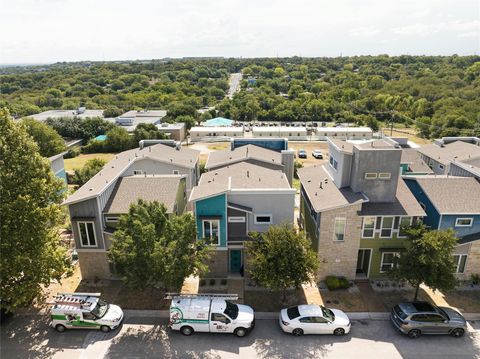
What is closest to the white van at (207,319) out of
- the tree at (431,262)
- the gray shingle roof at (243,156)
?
the tree at (431,262)

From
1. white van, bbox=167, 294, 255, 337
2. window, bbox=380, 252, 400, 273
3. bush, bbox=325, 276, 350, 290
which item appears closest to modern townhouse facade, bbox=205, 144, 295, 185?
bush, bbox=325, 276, 350, 290

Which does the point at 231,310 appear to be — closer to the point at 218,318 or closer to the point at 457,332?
the point at 218,318

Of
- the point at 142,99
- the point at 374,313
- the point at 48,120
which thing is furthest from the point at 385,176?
the point at 142,99

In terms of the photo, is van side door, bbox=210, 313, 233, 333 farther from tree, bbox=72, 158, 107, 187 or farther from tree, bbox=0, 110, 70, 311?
tree, bbox=72, 158, 107, 187

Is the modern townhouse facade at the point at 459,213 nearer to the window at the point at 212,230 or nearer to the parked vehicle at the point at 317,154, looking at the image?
the window at the point at 212,230

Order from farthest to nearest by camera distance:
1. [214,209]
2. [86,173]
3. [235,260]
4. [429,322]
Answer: [86,173] → [235,260] → [214,209] → [429,322]

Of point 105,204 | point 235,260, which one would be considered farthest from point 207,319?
point 105,204
